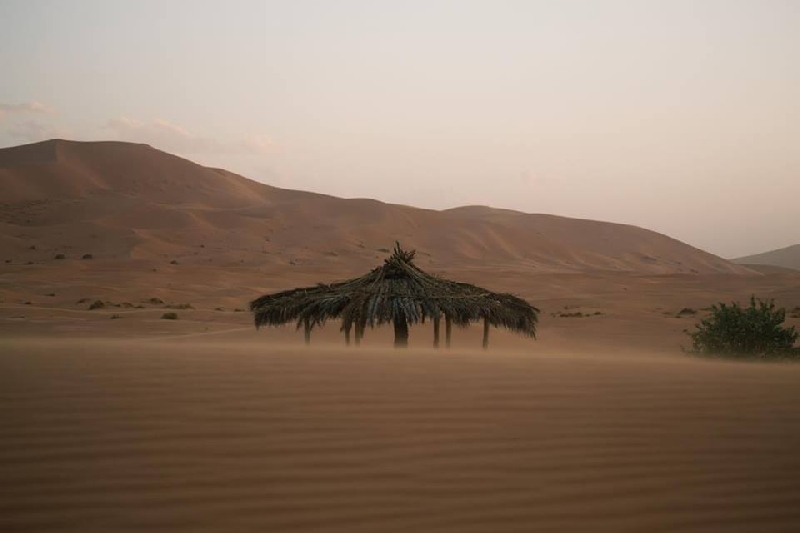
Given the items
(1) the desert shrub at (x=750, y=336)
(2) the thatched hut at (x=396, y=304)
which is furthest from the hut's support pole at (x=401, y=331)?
(1) the desert shrub at (x=750, y=336)

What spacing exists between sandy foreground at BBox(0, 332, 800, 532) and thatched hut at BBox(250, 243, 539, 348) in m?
7.57

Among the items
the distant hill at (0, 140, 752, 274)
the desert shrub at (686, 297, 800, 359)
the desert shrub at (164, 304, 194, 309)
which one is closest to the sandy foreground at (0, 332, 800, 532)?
the desert shrub at (686, 297, 800, 359)

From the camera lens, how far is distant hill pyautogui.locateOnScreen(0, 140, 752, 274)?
55469 millimetres

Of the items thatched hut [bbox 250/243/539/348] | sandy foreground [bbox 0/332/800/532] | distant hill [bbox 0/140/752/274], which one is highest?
distant hill [bbox 0/140/752/274]

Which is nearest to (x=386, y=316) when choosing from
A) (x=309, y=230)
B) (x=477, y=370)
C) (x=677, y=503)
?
(x=477, y=370)

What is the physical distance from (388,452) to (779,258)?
18057 cm

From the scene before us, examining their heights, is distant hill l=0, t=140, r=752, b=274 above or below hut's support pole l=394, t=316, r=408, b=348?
above

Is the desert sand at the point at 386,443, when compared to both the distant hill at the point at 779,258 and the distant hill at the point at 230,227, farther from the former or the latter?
the distant hill at the point at 779,258

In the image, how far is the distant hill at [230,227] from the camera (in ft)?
182

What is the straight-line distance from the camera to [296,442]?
4500mm

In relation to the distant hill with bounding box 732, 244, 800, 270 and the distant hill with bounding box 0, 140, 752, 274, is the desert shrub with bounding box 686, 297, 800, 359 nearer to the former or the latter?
the distant hill with bounding box 0, 140, 752, 274

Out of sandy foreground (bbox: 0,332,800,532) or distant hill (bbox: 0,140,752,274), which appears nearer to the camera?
sandy foreground (bbox: 0,332,800,532)

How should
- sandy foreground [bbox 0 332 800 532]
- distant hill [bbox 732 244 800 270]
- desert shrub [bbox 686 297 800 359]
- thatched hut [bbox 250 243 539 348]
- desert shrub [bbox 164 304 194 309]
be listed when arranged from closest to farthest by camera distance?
1. sandy foreground [bbox 0 332 800 532]
2. thatched hut [bbox 250 243 539 348]
3. desert shrub [bbox 686 297 800 359]
4. desert shrub [bbox 164 304 194 309]
5. distant hill [bbox 732 244 800 270]

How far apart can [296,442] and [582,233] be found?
9943 cm
